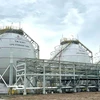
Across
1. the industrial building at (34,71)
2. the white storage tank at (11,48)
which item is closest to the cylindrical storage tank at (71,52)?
the industrial building at (34,71)

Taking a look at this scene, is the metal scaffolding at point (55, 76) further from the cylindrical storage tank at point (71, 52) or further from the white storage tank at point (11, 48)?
the cylindrical storage tank at point (71, 52)

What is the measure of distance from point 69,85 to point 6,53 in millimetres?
10962

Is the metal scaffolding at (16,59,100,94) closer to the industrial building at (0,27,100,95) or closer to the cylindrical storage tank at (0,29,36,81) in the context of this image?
the industrial building at (0,27,100,95)

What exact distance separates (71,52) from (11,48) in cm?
1456

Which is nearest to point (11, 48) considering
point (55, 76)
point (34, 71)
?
point (34, 71)

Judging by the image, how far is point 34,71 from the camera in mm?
33000

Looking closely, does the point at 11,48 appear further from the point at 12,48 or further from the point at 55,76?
the point at 55,76

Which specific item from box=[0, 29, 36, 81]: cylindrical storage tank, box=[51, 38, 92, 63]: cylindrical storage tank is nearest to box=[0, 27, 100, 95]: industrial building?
box=[0, 29, 36, 81]: cylindrical storage tank

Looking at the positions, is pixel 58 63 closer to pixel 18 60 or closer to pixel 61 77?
pixel 61 77

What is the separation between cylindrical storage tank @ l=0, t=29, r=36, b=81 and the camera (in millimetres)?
32969

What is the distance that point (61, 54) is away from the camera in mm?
44844

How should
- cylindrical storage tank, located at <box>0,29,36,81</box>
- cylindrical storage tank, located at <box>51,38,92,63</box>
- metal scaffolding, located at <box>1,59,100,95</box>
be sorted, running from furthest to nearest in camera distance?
cylindrical storage tank, located at <box>51,38,92,63</box>, cylindrical storage tank, located at <box>0,29,36,81</box>, metal scaffolding, located at <box>1,59,100,95</box>

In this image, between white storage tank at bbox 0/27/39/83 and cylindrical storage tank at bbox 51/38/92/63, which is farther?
cylindrical storage tank at bbox 51/38/92/63

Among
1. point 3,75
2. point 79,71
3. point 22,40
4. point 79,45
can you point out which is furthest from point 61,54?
point 3,75
